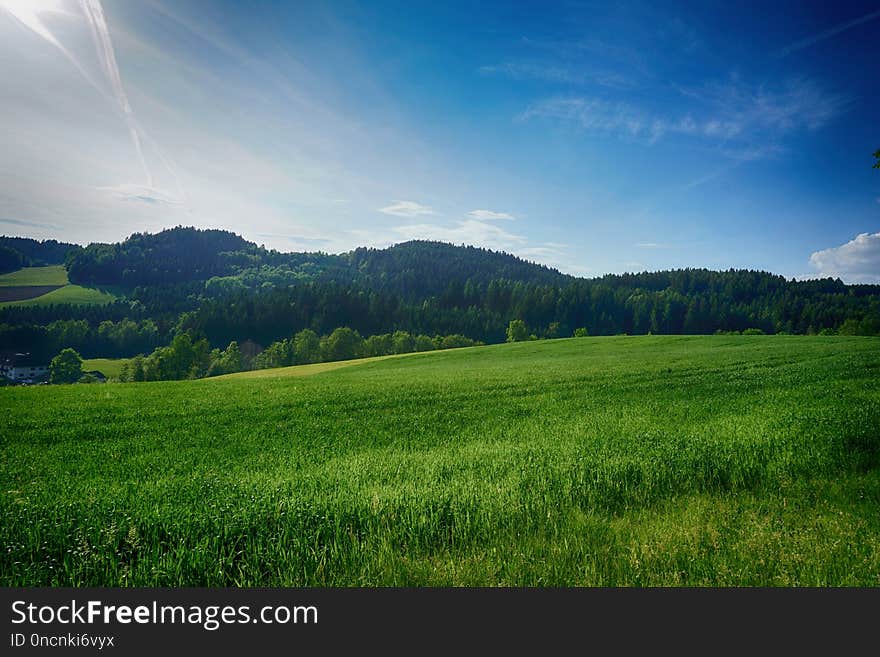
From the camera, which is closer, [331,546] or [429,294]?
[331,546]

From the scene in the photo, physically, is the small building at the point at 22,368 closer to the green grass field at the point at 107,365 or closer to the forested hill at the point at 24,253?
the forested hill at the point at 24,253

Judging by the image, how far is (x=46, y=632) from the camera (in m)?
3.26

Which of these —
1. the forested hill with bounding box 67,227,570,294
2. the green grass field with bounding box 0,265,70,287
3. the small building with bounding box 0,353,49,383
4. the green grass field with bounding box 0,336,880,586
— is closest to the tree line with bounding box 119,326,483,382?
the green grass field with bounding box 0,265,70,287

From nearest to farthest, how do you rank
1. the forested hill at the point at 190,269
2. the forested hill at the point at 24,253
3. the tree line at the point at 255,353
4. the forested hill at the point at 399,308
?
the forested hill at the point at 24,253 < the forested hill at the point at 399,308 < the tree line at the point at 255,353 < the forested hill at the point at 190,269

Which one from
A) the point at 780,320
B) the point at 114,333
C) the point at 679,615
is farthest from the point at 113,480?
the point at 780,320

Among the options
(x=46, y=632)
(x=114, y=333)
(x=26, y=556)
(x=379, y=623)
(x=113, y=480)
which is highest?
(x=379, y=623)

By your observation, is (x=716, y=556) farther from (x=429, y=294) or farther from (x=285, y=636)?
(x=429, y=294)

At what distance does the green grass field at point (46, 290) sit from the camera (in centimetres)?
4692

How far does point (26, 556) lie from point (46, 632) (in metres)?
2.13

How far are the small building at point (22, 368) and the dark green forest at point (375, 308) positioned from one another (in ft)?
9.75

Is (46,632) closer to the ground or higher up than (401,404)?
higher up

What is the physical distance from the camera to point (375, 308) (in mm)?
117250

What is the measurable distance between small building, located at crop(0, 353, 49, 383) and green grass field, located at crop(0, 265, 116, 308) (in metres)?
7.26

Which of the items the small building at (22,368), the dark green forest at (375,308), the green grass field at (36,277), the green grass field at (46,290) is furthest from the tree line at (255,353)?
the small building at (22,368)
